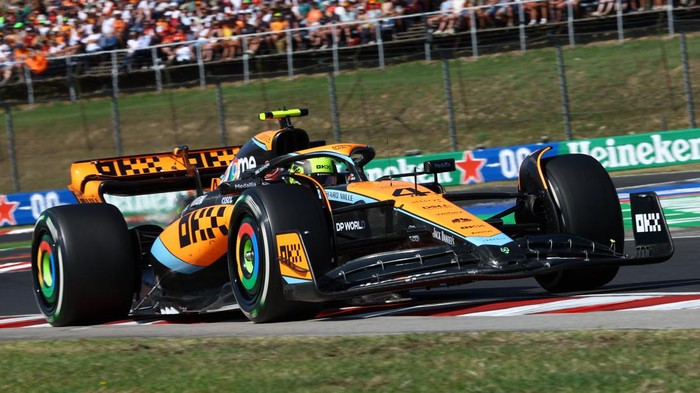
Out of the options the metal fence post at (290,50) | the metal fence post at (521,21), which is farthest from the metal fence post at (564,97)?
the metal fence post at (290,50)

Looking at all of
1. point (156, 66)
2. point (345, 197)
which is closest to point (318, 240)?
point (345, 197)

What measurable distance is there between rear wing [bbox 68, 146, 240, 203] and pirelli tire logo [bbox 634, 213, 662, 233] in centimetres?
365

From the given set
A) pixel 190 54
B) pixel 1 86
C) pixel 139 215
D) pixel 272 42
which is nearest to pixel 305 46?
pixel 272 42

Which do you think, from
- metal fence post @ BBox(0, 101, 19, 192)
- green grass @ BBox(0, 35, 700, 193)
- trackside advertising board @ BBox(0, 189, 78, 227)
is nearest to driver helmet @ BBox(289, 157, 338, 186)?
trackside advertising board @ BBox(0, 189, 78, 227)

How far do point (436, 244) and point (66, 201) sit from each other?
49.3 feet

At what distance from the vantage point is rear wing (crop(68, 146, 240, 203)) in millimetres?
9750

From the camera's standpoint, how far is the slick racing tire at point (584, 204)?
793 centimetres

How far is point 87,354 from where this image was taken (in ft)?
21.5

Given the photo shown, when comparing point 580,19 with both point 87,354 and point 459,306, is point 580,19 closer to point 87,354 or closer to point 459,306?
point 459,306

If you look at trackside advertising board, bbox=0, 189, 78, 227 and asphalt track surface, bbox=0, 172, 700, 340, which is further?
trackside advertising board, bbox=0, 189, 78, 227

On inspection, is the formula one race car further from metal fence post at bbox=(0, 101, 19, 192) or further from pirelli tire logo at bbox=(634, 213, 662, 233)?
metal fence post at bbox=(0, 101, 19, 192)

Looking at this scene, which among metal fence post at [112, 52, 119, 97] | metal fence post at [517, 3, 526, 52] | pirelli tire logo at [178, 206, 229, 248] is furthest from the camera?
metal fence post at [112, 52, 119, 97]

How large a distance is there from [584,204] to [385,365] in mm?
3024

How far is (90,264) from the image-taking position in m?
8.33
